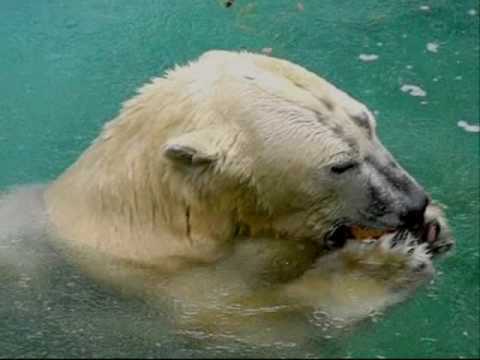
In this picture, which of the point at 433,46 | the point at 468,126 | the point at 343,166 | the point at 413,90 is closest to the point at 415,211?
the point at 343,166

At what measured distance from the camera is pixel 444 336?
3.84 m

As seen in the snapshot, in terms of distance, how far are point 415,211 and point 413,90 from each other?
221 centimetres

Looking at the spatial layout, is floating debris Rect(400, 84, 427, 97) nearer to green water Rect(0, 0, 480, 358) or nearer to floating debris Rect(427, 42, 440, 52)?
green water Rect(0, 0, 480, 358)

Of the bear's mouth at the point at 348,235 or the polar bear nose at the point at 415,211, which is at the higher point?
the polar bear nose at the point at 415,211

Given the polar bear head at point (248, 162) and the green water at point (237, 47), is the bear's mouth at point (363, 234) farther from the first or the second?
the green water at point (237, 47)

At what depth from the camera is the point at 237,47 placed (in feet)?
22.3

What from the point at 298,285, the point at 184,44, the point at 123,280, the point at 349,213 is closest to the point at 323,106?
the point at 349,213

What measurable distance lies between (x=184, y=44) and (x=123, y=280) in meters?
3.02

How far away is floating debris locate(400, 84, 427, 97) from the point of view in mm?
6070

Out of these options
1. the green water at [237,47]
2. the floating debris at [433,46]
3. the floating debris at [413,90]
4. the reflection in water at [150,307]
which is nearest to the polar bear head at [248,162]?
the reflection in water at [150,307]

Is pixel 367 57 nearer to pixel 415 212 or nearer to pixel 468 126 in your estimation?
pixel 468 126

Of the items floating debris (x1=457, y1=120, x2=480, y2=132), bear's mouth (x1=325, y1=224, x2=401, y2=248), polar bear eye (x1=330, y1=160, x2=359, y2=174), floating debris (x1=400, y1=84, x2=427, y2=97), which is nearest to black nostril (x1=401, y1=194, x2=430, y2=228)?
bear's mouth (x1=325, y1=224, x2=401, y2=248)

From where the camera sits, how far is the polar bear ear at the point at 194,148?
3.85m

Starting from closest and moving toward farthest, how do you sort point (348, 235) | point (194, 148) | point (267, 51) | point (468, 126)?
1. point (194, 148)
2. point (348, 235)
3. point (468, 126)
4. point (267, 51)
